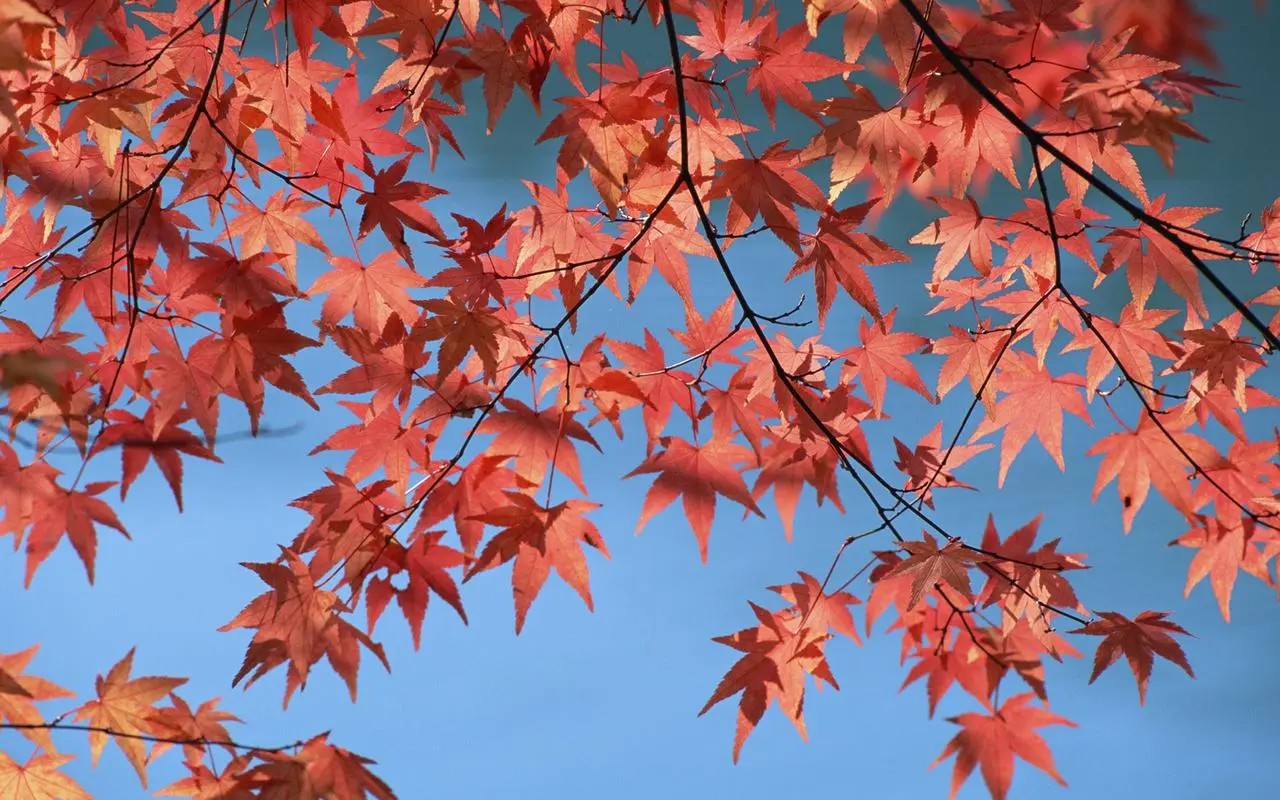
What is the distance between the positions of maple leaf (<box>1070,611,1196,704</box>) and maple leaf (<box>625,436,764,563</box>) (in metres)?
0.60

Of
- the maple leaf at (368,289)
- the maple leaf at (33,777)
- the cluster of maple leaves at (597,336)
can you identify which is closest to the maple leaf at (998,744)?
the cluster of maple leaves at (597,336)

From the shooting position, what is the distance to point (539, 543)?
1461 millimetres

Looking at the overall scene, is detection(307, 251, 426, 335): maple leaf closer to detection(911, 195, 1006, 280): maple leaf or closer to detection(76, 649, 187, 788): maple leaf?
detection(76, 649, 187, 788): maple leaf

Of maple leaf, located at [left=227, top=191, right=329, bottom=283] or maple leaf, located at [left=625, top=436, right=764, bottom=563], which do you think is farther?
maple leaf, located at [left=227, top=191, right=329, bottom=283]

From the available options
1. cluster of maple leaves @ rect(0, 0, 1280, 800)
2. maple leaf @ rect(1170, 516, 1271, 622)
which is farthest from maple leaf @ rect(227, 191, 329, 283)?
maple leaf @ rect(1170, 516, 1271, 622)

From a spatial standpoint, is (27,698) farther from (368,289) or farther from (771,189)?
(771,189)

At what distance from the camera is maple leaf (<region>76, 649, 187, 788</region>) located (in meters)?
1.56

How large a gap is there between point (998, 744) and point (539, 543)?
0.86 m

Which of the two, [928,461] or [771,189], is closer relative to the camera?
[771,189]

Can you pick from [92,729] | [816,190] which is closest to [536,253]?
[816,190]

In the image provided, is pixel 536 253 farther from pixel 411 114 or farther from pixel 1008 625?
pixel 1008 625

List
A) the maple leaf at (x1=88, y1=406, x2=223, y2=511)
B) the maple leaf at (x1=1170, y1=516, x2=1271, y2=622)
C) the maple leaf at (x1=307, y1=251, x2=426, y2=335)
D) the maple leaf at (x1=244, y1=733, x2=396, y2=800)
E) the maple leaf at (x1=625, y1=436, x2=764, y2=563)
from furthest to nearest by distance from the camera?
the maple leaf at (x1=1170, y1=516, x2=1271, y2=622) → the maple leaf at (x1=307, y1=251, x2=426, y2=335) → the maple leaf at (x1=625, y1=436, x2=764, y2=563) → the maple leaf at (x1=88, y1=406, x2=223, y2=511) → the maple leaf at (x1=244, y1=733, x2=396, y2=800)

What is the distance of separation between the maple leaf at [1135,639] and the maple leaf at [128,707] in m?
1.43

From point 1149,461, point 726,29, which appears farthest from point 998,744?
point 726,29
